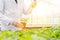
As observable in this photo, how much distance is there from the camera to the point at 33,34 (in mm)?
1733

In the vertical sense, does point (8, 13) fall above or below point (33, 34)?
above

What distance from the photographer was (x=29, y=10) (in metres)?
1.77

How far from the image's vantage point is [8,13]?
Answer: 5.71ft

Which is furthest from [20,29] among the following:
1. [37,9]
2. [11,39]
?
[37,9]

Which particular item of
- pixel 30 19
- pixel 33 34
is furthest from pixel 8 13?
pixel 33 34

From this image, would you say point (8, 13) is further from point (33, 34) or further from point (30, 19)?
point (33, 34)

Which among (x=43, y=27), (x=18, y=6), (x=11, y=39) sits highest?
(x=18, y=6)

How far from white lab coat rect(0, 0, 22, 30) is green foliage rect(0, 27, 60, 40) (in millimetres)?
66

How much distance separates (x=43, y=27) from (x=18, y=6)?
357 mm

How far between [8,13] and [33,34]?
1.16 feet

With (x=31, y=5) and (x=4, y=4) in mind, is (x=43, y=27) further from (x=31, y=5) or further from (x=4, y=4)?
(x=4, y=4)

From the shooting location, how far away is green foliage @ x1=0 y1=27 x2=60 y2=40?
1700mm

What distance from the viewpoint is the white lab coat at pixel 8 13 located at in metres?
1.73

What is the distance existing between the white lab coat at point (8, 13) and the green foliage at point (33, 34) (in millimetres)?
66
